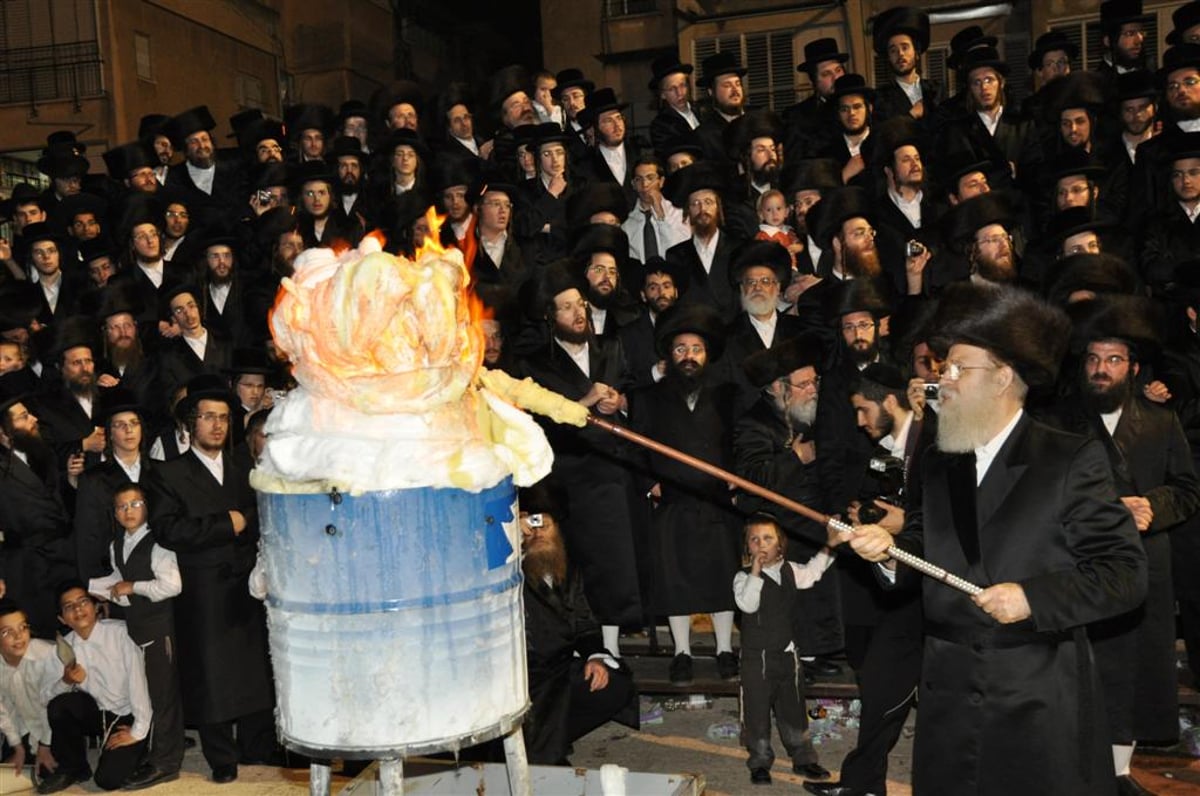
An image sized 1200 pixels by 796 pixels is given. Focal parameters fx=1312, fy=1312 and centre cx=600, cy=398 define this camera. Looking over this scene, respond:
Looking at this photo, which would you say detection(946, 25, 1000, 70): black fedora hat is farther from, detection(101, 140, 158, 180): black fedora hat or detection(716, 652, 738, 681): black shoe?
detection(101, 140, 158, 180): black fedora hat

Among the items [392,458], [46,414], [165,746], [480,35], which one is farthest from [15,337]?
[480,35]

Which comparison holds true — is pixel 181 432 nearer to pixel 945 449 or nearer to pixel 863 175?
pixel 863 175

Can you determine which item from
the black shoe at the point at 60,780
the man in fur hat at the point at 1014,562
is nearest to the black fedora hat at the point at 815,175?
the man in fur hat at the point at 1014,562

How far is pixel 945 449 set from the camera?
4480mm

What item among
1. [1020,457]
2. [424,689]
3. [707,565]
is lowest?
[707,565]

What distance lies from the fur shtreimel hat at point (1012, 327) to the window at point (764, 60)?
21.5m

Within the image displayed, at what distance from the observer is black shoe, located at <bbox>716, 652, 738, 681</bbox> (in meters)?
8.23

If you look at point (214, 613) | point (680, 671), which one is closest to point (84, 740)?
point (214, 613)

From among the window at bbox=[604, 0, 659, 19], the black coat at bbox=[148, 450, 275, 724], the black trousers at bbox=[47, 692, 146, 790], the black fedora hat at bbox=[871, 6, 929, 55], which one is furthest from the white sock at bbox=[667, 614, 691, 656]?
the window at bbox=[604, 0, 659, 19]

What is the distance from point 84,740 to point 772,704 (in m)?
4.29

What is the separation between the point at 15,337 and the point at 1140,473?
8.39 meters

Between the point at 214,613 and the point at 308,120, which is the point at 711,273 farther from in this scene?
the point at 308,120

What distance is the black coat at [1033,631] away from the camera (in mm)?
4250

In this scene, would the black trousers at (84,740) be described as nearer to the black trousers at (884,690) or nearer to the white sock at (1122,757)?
the black trousers at (884,690)
